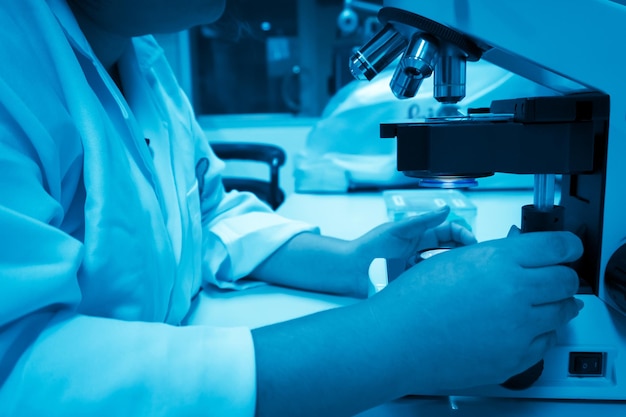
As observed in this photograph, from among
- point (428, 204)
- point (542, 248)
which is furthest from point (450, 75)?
point (428, 204)

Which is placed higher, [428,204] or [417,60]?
[417,60]

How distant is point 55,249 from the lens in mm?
382

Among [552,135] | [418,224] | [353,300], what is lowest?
[353,300]

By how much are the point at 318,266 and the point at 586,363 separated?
36cm

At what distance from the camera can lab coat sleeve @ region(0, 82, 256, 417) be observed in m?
0.35

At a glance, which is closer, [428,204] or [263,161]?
[428,204]

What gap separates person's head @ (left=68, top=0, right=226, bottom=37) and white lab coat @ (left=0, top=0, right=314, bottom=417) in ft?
0.23

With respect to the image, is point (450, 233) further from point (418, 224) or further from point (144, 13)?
point (144, 13)

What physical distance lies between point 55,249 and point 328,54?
7.40 feet

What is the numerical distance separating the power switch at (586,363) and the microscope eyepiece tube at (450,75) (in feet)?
0.82

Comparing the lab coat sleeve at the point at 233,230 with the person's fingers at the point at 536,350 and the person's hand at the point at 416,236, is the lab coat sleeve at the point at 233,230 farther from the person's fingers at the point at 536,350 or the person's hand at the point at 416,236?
the person's fingers at the point at 536,350

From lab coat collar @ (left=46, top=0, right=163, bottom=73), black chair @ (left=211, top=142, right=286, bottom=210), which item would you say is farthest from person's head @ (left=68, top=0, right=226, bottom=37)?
black chair @ (left=211, top=142, right=286, bottom=210)

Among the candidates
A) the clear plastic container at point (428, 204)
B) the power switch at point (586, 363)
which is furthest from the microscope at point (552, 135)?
the clear plastic container at point (428, 204)

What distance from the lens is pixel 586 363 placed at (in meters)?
0.44
